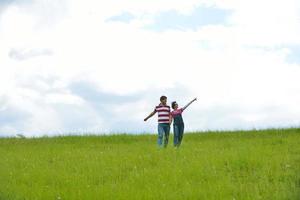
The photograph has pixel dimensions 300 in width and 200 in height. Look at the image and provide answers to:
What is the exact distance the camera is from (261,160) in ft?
51.1

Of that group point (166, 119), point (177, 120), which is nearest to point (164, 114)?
point (166, 119)

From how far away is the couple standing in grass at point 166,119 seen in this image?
2224 cm

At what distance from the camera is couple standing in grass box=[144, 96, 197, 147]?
2224 cm

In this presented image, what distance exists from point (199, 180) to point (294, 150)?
6204 millimetres

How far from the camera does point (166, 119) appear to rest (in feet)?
73.0

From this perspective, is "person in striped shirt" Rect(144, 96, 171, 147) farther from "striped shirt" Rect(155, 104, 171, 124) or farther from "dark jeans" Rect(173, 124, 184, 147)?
"dark jeans" Rect(173, 124, 184, 147)

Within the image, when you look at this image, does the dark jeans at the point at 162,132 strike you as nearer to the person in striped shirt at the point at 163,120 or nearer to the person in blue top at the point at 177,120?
the person in striped shirt at the point at 163,120

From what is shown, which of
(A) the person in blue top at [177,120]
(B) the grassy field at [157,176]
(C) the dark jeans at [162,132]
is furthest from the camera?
(A) the person in blue top at [177,120]

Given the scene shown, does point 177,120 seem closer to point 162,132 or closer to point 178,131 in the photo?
point 178,131

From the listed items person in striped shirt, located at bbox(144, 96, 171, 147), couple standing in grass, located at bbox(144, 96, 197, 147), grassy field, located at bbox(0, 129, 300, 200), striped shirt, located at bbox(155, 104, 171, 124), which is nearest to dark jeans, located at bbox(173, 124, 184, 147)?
couple standing in grass, located at bbox(144, 96, 197, 147)

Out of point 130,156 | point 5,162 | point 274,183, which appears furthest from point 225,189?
point 5,162

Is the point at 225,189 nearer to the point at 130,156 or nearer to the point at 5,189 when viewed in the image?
the point at 5,189

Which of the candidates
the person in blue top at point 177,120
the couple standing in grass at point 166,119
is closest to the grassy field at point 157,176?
the couple standing in grass at point 166,119

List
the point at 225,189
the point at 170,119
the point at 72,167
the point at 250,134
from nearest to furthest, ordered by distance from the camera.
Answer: the point at 225,189, the point at 72,167, the point at 170,119, the point at 250,134
